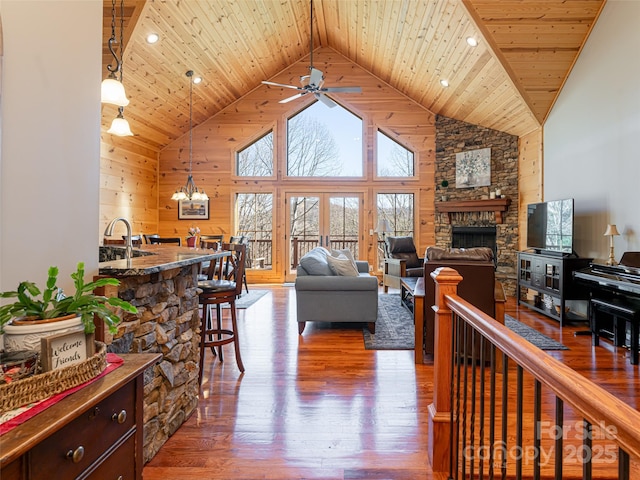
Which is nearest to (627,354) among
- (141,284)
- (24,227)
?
(141,284)

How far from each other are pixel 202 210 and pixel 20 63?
6981mm

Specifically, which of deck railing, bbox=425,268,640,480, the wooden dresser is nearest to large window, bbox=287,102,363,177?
deck railing, bbox=425,268,640,480

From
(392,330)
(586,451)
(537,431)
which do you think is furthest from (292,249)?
(586,451)

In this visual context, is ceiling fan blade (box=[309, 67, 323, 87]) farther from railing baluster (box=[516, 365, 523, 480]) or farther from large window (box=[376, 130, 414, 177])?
railing baluster (box=[516, 365, 523, 480])

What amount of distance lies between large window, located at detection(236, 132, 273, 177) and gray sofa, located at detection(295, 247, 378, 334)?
4.62 metres

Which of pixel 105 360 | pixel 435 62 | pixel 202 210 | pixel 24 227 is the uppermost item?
pixel 435 62

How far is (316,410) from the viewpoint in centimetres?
239

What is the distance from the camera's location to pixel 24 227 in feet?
4.08

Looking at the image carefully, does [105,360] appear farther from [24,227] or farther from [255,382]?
[255,382]

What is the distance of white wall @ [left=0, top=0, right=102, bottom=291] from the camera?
119 cm

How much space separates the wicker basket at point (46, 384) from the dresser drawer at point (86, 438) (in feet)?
0.30

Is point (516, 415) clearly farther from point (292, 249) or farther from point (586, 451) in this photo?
point (292, 249)

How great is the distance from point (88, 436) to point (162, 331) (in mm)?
1089

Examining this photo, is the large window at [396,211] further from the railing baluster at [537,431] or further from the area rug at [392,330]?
the railing baluster at [537,431]
